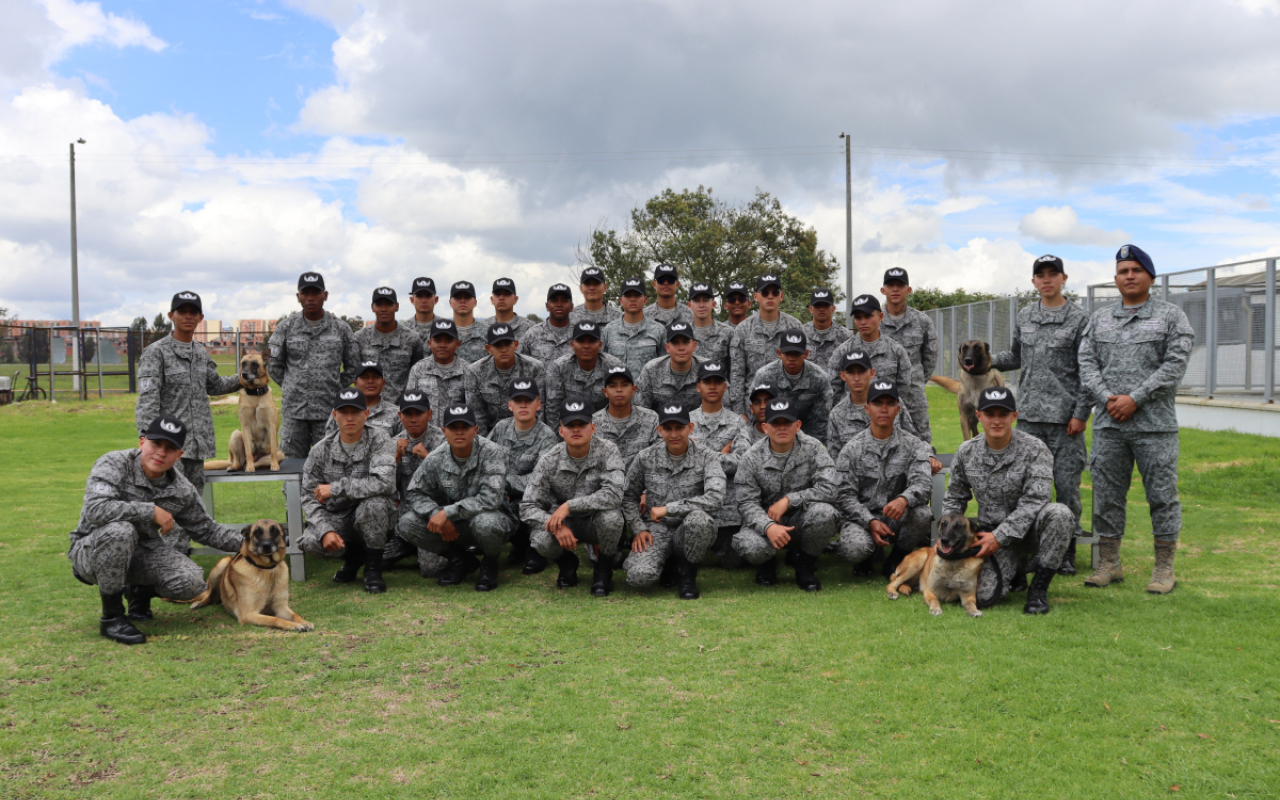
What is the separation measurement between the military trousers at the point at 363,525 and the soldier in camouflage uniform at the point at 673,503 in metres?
1.78

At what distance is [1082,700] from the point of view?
3.87 meters

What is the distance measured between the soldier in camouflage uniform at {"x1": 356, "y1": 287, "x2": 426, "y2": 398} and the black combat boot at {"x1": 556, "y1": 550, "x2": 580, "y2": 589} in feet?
8.64

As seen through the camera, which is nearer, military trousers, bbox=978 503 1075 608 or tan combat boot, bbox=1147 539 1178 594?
military trousers, bbox=978 503 1075 608

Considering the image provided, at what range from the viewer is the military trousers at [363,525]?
20.6 feet

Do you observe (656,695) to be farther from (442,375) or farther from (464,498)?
(442,375)

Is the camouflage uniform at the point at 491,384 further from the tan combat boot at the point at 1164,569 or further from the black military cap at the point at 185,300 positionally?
the tan combat boot at the point at 1164,569

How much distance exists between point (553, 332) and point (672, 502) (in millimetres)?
2577

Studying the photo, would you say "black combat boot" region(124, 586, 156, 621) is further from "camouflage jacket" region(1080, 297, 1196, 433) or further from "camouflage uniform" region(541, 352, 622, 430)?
"camouflage jacket" region(1080, 297, 1196, 433)

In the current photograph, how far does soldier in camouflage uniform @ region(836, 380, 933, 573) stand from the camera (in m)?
6.18

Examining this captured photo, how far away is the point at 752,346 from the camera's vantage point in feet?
25.5

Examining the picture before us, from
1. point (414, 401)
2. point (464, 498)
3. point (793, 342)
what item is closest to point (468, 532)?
point (464, 498)

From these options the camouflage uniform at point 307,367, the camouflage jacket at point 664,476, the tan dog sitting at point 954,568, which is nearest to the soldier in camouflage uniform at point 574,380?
the camouflage jacket at point 664,476

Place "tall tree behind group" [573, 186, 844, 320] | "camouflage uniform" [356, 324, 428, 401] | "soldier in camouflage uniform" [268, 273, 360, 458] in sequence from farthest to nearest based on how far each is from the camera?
"tall tree behind group" [573, 186, 844, 320] < "camouflage uniform" [356, 324, 428, 401] < "soldier in camouflage uniform" [268, 273, 360, 458]

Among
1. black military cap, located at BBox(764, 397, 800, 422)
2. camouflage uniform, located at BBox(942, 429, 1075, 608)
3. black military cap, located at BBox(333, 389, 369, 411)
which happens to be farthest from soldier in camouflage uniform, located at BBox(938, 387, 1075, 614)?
black military cap, located at BBox(333, 389, 369, 411)
